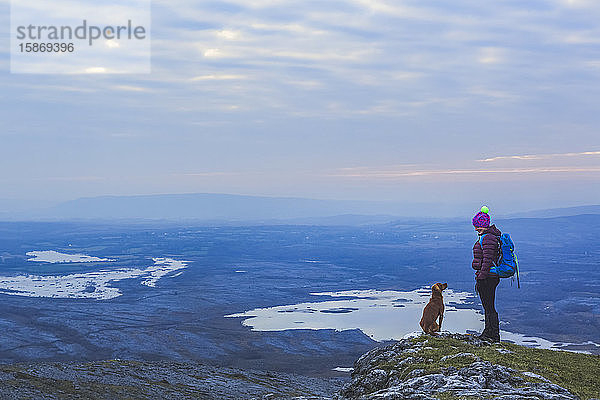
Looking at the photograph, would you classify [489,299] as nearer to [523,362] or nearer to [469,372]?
[523,362]

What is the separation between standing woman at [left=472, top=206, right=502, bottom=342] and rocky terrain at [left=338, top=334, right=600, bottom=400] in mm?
1435

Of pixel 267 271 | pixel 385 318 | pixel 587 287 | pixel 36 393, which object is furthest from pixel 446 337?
pixel 267 271

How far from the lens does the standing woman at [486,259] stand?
17.4 metres

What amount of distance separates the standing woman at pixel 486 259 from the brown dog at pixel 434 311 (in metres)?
1.41

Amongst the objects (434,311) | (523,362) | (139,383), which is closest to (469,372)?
(523,362)

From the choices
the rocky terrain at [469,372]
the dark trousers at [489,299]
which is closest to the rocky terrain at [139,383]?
the rocky terrain at [469,372]

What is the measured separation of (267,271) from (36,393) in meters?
164

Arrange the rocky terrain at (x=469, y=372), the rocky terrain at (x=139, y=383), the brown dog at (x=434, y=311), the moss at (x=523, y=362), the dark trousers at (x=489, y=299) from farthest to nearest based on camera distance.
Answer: the rocky terrain at (x=139, y=383) → the brown dog at (x=434, y=311) → the dark trousers at (x=489, y=299) → the moss at (x=523, y=362) → the rocky terrain at (x=469, y=372)

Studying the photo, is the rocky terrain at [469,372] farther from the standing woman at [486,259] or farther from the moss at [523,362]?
the standing woman at [486,259]

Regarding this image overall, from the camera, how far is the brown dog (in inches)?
738

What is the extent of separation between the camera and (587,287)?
15100 cm

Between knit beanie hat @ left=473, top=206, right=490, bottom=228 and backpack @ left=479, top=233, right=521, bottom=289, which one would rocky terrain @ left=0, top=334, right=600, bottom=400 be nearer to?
backpack @ left=479, top=233, right=521, bottom=289

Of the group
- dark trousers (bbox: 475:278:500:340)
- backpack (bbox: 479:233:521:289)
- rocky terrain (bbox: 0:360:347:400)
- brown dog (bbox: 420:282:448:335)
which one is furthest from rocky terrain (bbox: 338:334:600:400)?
rocky terrain (bbox: 0:360:347:400)

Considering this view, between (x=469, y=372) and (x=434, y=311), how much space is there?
15.5ft
